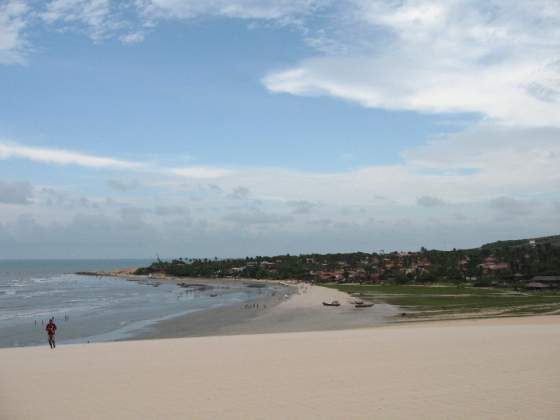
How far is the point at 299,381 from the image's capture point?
13.5 meters

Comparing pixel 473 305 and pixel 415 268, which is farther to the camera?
pixel 415 268

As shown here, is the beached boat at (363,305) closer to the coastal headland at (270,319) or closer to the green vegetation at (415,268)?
the coastal headland at (270,319)

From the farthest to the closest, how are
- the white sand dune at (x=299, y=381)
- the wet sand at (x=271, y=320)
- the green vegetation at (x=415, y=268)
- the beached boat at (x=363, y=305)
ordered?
Answer: the green vegetation at (x=415, y=268) → the beached boat at (x=363, y=305) → the wet sand at (x=271, y=320) → the white sand dune at (x=299, y=381)

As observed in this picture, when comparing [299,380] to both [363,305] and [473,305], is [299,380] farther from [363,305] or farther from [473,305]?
[363,305]

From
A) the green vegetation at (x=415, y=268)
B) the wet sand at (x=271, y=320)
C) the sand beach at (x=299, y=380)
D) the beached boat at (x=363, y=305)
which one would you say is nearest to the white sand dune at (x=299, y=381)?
the sand beach at (x=299, y=380)

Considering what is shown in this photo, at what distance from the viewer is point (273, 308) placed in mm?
56000

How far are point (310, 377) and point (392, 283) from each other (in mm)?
75921

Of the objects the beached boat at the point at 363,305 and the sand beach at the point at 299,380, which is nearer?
the sand beach at the point at 299,380

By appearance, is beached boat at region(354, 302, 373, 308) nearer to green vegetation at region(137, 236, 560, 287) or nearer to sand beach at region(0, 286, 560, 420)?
green vegetation at region(137, 236, 560, 287)

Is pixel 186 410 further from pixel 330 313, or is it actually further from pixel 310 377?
pixel 330 313

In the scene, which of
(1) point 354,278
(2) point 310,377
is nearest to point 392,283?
(1) point 354,278

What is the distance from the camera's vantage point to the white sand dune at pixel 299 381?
34.9ft

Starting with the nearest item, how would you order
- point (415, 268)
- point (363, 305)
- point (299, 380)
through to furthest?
1. point (299, 380)
2. point (363, 305)
3. point (415, 268)

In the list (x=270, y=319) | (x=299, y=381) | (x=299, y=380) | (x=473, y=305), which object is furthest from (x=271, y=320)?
(x=299, y=381)
